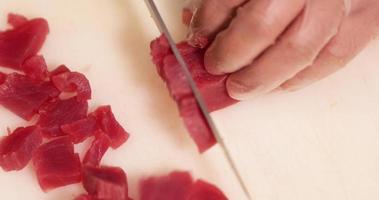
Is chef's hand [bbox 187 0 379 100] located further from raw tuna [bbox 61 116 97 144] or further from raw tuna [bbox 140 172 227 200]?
raw tuna [bbox 61 116 97 144]

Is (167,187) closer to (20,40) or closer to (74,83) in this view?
(74,83)

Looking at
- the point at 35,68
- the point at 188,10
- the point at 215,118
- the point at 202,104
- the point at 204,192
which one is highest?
the point at 35,68

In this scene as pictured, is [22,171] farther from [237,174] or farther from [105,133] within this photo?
[237,174]

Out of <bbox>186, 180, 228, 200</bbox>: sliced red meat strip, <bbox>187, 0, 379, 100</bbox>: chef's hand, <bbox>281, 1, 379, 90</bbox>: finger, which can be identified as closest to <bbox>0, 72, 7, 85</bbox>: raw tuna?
<bbox>187, 0, 379, 100</bbox>: chef's hand

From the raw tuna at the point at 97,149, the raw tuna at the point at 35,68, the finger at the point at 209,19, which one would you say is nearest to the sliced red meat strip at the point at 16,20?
the raw tuna at the point at 35,68

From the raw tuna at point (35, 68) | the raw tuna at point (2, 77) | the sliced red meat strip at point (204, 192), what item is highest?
the raw tuna at point (2, 77)

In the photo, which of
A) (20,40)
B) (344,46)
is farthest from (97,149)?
(344,46)

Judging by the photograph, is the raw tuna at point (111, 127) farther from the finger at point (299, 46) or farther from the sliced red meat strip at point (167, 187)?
the finger at point (299, 46)

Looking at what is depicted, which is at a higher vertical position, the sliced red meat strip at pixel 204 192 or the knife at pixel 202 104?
the knife at pixel 202 104
